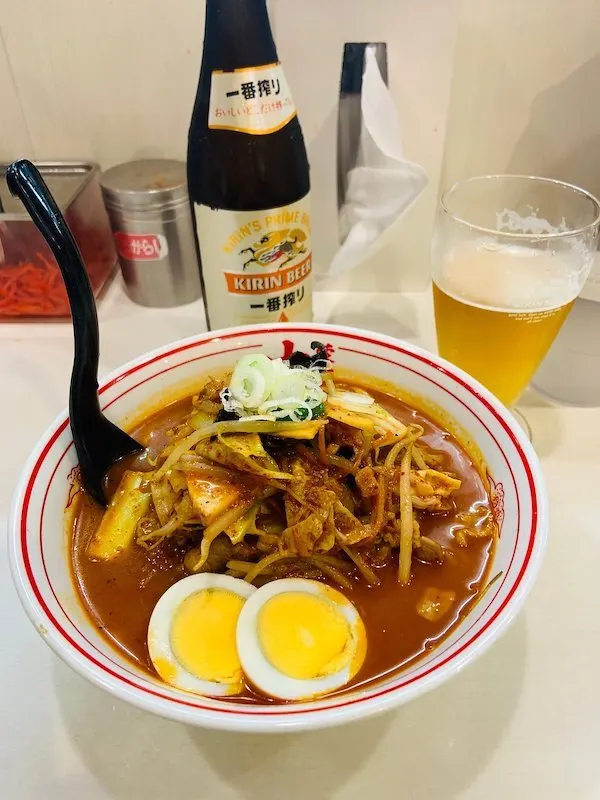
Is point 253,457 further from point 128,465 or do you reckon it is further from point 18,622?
point 18,622

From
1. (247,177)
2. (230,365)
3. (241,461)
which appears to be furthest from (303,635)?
Result: (247,177)

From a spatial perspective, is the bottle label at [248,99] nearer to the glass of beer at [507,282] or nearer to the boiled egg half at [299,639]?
the glass of beer at [507,282]

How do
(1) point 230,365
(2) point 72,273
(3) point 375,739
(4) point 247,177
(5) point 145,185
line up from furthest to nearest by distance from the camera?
(5) point 145,185, (4) point 247,177, (1) point 230,365, (2) point 72,273, (3) point 375,739

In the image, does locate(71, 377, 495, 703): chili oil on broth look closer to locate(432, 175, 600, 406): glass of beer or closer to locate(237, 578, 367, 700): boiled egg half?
locate(237, 578, 367, 700): boiled egg half

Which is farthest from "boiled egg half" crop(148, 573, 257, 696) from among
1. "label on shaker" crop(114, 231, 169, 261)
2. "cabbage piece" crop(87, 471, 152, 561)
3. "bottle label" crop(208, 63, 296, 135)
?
"label on shaker" crop(114, 231, 169, 261)

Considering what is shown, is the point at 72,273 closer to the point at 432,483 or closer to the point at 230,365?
the point at 230,365

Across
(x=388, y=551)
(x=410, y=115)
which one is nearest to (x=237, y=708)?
(x=388, y=551)
